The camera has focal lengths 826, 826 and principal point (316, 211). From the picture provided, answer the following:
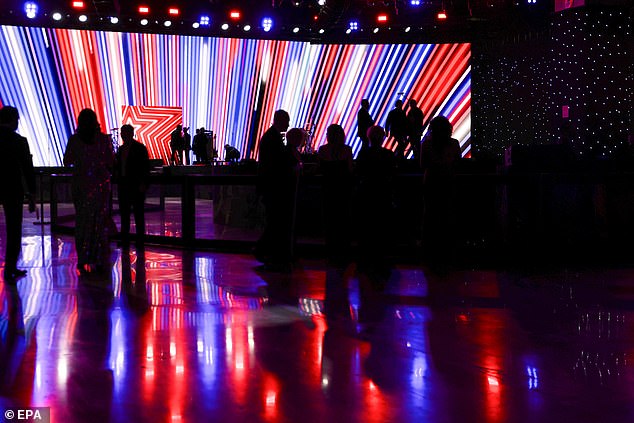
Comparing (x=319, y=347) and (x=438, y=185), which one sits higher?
(x=438, y=185)

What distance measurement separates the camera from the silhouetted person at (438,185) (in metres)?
8.57

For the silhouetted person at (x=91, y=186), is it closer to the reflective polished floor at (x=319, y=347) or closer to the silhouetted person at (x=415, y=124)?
the reflective polished floor at (x=319, y=347)

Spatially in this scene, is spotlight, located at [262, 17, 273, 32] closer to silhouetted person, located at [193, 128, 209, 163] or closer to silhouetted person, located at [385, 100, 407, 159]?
silhouetted person, located at [193, 128, 209, 163]

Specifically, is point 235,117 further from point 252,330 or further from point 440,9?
point 252,330

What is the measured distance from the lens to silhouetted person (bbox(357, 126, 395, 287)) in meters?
8.80

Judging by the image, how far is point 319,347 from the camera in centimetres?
478

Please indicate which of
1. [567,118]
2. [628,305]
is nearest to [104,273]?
[628,305]

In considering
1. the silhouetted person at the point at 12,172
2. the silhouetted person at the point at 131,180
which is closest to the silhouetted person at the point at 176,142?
the silhouetted person at the point at 131,180

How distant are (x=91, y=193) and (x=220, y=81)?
53.4 feet

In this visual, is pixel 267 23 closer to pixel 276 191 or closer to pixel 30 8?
pixel 30 8

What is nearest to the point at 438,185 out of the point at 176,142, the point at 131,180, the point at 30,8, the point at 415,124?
the point at 131,180

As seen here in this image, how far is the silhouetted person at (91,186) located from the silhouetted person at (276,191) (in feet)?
5.04

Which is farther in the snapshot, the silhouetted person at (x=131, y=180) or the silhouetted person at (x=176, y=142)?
the silhouetted person at (x=176, y=142)

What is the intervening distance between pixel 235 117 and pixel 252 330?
1895cm
